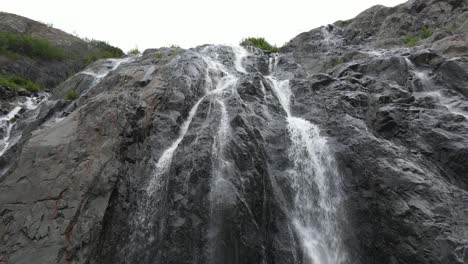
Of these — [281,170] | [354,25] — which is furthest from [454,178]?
[354,25]

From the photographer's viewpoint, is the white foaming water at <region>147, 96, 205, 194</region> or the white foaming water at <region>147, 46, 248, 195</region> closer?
the white foaming water at <region>147, 96, 205, 194</region>

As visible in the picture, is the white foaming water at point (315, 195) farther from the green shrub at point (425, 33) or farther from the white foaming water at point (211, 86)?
the green shrub at point (425, 33)

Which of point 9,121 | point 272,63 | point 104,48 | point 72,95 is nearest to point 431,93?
point 272,63

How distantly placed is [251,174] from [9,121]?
14.0 meters

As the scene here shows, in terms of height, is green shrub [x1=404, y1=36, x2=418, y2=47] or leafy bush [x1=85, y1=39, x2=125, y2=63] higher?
leafy bush [x1=85, y1=39, x2=125, y2=63]

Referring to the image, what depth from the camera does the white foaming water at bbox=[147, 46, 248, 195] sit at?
9.49 meters

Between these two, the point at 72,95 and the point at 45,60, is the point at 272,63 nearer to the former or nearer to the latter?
the point at 72,95

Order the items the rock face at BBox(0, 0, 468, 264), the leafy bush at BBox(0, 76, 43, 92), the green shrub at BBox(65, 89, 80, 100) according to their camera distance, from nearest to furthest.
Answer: the rock face at BBox(0, 0, 468, 264) < the green shrub at BBox(65, 89, 80, 100) < the leafy bush at BBox(0, 76, 43, 92)

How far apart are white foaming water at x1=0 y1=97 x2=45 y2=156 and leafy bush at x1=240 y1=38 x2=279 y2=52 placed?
13.3m

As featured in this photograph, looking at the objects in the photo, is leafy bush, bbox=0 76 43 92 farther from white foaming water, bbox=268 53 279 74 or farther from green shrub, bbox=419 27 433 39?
green shrub, bbox=419 27 433 39

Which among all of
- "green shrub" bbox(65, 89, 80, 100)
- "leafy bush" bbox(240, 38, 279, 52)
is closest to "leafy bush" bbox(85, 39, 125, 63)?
"leafy bush" bbox(240, 38, 279, 52)

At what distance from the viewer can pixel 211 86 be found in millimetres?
13508

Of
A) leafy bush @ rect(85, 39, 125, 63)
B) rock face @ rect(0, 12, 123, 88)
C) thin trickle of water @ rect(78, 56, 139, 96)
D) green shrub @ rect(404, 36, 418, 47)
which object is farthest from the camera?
leafy bush @ rect(85, 39, 125, 63)

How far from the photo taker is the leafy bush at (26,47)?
81.9 ft
